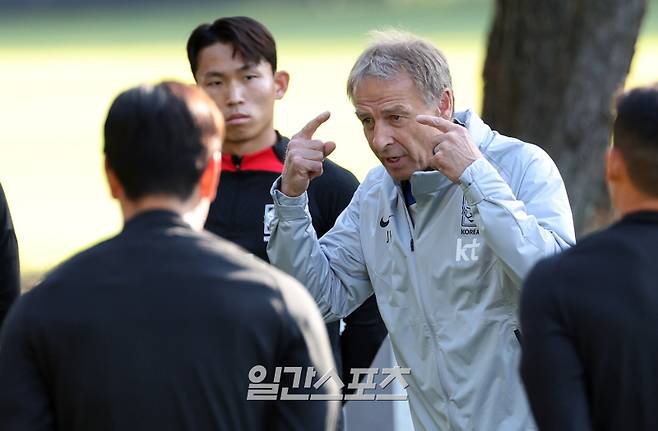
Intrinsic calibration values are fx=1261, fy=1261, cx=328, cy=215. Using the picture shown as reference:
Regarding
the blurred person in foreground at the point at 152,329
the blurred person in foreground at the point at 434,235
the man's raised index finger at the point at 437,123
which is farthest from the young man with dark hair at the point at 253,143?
the blurred person in foreground at the point at 152,329

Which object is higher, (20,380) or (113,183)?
(113,183)

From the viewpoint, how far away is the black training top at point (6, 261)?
183 inches

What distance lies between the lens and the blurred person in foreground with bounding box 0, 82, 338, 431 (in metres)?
2.79

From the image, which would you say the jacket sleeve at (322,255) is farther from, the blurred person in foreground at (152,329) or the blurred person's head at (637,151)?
the blurred person's head at (637,151)

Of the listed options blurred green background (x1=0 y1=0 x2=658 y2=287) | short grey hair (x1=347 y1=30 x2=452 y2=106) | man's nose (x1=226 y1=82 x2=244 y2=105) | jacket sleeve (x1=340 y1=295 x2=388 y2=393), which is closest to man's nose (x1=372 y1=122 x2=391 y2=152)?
short grey hair (x1=347 y1=30 x2=452 y2=106)

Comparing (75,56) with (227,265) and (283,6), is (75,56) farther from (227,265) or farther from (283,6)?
(227,265)

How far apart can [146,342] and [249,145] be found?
2.60 m

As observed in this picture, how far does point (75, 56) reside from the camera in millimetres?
38688

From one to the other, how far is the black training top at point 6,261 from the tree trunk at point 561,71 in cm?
494

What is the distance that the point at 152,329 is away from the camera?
2.81m

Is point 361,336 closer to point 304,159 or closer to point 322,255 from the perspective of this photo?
point 322,255

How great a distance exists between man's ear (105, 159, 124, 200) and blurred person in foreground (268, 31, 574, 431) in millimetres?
1281

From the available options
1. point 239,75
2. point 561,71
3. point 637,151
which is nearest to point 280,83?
point 239,75

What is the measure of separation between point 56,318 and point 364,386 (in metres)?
2.92
